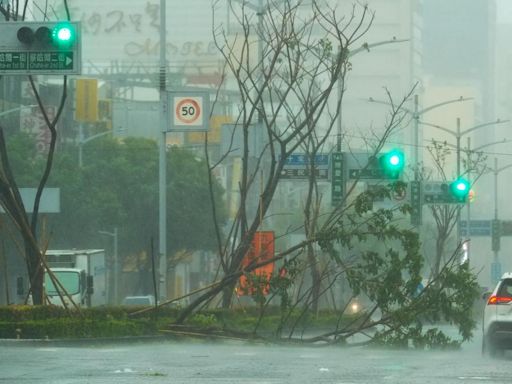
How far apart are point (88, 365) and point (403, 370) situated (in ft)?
13.1

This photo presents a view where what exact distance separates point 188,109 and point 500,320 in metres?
15.9

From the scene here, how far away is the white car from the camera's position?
21.4 m

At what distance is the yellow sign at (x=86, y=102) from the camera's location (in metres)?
81.4

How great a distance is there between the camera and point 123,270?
245 feet

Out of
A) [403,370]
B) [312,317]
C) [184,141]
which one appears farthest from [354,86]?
[403,370]

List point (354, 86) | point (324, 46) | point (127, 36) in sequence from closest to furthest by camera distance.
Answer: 1. point (324, 46)
2. point (127, 36)
3. point (354, 86)

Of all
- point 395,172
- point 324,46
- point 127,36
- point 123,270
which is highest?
point 127,36

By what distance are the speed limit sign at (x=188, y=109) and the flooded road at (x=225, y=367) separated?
13531 mm

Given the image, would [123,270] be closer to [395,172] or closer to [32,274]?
[395,172]

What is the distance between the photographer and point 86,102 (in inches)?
3243

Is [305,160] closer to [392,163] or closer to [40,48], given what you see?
[392,163]

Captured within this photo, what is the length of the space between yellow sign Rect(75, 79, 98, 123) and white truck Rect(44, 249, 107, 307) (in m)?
26.4

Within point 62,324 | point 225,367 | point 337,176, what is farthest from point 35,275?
point 337,176

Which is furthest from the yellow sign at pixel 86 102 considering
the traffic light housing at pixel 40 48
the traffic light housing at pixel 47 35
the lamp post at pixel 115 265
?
the traffic light housing at pixel 47 35
